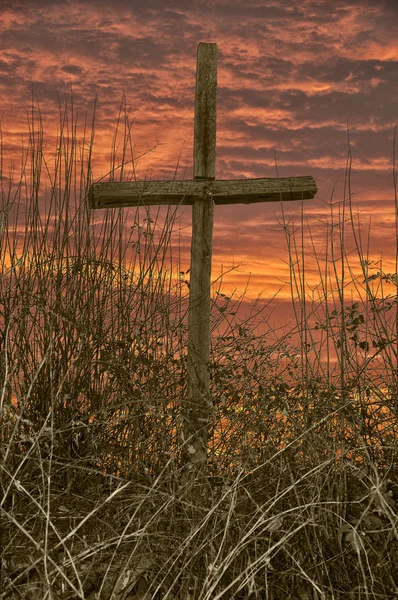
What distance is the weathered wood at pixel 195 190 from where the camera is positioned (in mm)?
4555

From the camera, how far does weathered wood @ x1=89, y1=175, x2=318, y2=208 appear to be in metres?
4.55

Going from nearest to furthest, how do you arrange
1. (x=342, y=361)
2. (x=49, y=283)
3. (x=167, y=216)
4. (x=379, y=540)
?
1. (x=379, y=540)
2. (x=342, y=361)
3. (x=49, y=283)
4. (x=167, y=216)

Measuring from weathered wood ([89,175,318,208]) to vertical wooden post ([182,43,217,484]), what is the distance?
7 centimetres

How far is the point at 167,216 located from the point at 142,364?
108 centimetres

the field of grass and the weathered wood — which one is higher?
the weathered wood

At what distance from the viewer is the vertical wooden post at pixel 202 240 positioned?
4504 millimetres

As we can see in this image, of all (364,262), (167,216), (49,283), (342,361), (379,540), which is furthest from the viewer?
(167,216)

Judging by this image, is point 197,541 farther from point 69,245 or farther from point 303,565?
point 69,245

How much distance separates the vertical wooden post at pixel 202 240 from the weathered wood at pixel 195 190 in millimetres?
71

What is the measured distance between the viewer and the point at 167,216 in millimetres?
4723

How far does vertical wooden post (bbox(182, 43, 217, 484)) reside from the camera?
14.8ft

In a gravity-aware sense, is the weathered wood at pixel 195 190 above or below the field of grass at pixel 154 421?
above

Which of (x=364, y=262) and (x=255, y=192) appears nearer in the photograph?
(x=364, y=262)

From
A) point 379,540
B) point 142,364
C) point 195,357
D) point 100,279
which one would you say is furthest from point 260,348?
point 379,540
